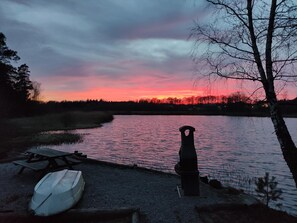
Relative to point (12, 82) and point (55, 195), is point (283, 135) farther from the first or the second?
point (12, 82)

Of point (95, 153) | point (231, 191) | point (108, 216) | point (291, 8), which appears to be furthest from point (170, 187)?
point (95, 153)

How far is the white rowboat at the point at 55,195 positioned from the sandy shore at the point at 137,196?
28 cm

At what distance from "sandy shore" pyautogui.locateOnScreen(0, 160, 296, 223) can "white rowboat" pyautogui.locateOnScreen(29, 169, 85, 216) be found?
11.1 inches

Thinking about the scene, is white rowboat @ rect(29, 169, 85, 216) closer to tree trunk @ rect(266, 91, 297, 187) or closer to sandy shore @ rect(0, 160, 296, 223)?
sandy shore @ rect(0, 160, 296, 223)

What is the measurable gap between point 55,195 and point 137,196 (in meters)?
2.10

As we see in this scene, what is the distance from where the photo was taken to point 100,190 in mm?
8875

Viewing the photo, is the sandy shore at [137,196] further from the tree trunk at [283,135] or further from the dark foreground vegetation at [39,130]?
the dark foreground vegetation at [39,130]

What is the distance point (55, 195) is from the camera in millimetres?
7051

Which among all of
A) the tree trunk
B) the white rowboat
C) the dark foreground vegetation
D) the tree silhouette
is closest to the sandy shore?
the white rowboat

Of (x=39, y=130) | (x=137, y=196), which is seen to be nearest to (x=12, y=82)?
(x=39, y=130)

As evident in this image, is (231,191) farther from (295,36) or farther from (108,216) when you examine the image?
(295,36)

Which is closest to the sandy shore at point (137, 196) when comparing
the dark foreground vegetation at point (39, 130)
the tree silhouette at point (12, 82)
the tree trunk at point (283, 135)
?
the tree trunk at point (283, 135)

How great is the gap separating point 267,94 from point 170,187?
3565 mm

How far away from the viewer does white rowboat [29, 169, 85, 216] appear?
6.86 m
